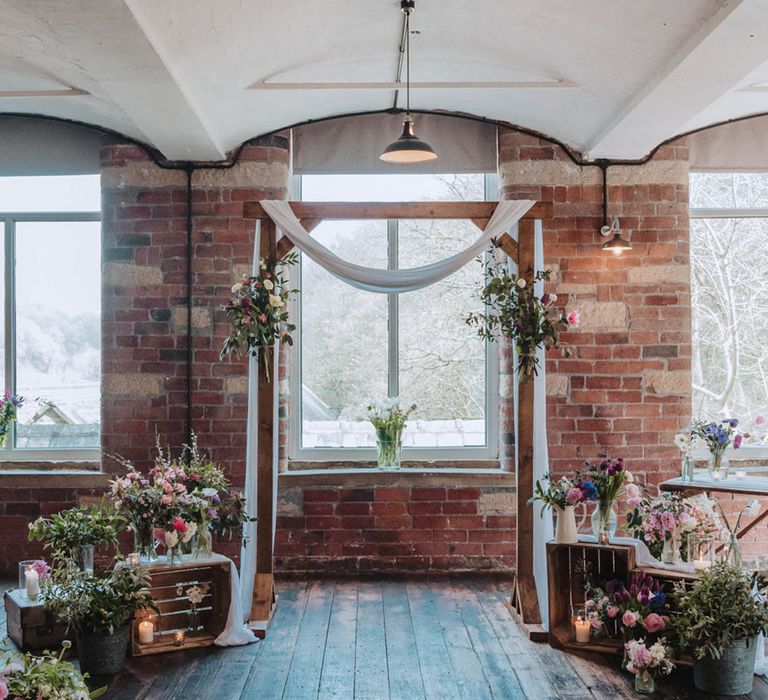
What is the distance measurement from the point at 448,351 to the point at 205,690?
2.82 meters

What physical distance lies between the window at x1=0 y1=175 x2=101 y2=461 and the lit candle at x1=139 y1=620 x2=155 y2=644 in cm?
187

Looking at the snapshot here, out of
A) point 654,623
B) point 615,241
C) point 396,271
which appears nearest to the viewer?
point 654,623

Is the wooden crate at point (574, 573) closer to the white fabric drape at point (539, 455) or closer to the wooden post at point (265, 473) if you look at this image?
the white fabric drape at point (539, 455)

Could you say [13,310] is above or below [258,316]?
above

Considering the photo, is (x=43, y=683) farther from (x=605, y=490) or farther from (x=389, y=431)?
(x=389, y=431)

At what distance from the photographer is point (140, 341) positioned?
5.39m

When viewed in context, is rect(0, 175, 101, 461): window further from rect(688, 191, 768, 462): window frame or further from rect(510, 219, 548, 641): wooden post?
rect(688, 191, 768, 462): window frame

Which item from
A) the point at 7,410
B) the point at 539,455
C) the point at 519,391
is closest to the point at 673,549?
A: the point at 539,455

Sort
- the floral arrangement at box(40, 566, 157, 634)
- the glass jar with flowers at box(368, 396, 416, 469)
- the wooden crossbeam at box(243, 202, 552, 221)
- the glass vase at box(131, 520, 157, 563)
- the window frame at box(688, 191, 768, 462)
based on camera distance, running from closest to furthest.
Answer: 1. the floral arrangement at box(40, 566, 157, 634)
2. the glass vase at box(131, 520, 157, 563)
3. the wooden crossbeam at box(243, 202, 552, 221)
4. the glass jar with flowers at box(368, 396, 416, 469)
5. the window frame at box(688, 191, 768, 462)

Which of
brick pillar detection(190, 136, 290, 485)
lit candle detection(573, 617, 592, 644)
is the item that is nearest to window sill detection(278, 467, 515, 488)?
brick pillar detection(190, 136, 290, 485)

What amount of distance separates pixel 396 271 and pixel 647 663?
2275mm

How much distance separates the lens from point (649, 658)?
3.47 m

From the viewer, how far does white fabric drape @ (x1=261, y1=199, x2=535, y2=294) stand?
15.0ft

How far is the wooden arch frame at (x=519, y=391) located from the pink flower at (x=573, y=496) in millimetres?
429
